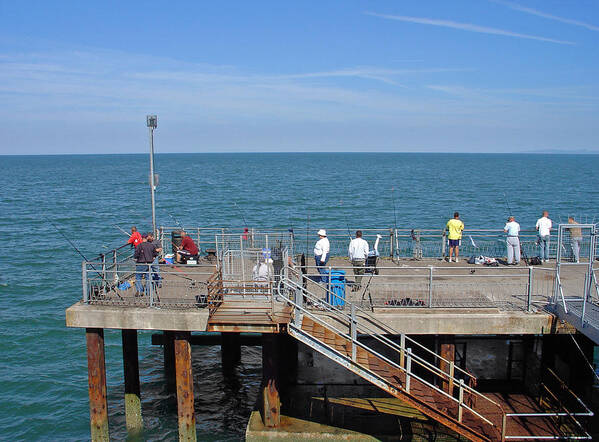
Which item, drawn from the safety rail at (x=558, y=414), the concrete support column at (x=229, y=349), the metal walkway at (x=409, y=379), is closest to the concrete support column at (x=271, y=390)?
the metal walkway at (x=409, y=379)

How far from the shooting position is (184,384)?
13.9 metres

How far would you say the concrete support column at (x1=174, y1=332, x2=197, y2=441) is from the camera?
13.7 metres

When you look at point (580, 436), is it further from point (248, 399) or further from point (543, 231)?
point (248, 399)

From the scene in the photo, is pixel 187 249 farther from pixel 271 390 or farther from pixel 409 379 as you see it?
pixel 409 379

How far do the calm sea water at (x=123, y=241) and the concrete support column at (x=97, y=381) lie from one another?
3.84 meters

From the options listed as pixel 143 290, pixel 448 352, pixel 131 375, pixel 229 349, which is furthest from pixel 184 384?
pixel 229 349

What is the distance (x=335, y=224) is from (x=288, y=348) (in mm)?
32703

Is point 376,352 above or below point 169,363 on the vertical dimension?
above

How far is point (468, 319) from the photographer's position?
14094 mm

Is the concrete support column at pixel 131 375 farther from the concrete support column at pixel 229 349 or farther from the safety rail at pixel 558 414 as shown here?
the safety rail at pixel 558 414

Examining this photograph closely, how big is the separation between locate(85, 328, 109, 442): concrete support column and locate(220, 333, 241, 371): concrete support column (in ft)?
21.3

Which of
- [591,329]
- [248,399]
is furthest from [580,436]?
[248,399]

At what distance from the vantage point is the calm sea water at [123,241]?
19781 millimetres

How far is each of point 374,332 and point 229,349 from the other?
843 cm
